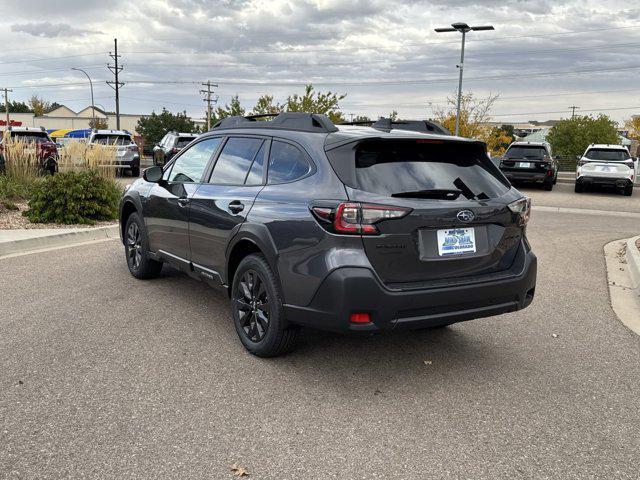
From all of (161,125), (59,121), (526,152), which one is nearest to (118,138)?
(526,152)

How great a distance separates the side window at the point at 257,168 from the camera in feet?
14.3

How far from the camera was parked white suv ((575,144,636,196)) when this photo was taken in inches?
777

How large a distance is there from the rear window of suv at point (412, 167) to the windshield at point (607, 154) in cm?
1875

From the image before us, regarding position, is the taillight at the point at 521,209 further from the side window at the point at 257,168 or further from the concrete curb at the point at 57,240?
the concrete curb at the point at 57,240

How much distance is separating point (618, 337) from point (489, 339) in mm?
1141

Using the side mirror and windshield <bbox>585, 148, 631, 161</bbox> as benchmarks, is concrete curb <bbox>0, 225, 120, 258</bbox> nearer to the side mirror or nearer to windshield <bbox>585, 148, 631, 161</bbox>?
the side mirror

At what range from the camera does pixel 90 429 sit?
3.14 metres

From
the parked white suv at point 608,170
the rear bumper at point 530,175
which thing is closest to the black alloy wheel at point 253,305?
the rear bumper at point 530,175

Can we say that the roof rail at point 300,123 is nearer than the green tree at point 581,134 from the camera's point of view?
Yes

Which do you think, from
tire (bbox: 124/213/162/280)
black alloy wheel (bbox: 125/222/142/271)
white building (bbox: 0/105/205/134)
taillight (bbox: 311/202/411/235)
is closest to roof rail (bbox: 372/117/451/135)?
taillight (bbox: 311/202/411/235)

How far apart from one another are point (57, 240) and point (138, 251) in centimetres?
305

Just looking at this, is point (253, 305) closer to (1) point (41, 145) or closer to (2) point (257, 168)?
(2) point (257, 168)

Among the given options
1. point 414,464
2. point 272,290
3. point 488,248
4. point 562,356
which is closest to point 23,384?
point 272,290

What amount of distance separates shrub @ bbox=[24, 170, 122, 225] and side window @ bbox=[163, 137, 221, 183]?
16.4ft
